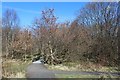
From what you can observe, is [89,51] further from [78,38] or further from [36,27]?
[36,27]

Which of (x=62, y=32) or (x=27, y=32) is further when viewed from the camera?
(x=27, y=32)

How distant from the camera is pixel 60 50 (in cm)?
1562

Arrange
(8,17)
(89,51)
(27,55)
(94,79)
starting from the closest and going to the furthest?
(94,79) → (8,17) → (89,51) → (27,55)

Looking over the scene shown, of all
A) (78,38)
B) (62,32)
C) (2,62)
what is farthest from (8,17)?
(2,62)

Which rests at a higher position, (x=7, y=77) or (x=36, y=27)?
(x=36, y=27)

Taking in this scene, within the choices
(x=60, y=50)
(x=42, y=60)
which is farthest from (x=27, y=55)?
(x=60, y=50)

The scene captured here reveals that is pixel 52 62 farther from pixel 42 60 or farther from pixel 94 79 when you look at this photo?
pixel 94 79

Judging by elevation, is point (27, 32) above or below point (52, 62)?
above

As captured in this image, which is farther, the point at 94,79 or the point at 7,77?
the point at 94,79

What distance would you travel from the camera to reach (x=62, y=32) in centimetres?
1532

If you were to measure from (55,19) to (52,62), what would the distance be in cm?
278

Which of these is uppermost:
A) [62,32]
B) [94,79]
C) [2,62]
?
[62,32]

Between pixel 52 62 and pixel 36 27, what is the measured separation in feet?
8.04

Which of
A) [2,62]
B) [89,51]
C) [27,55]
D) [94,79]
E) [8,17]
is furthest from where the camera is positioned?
[27,55]
